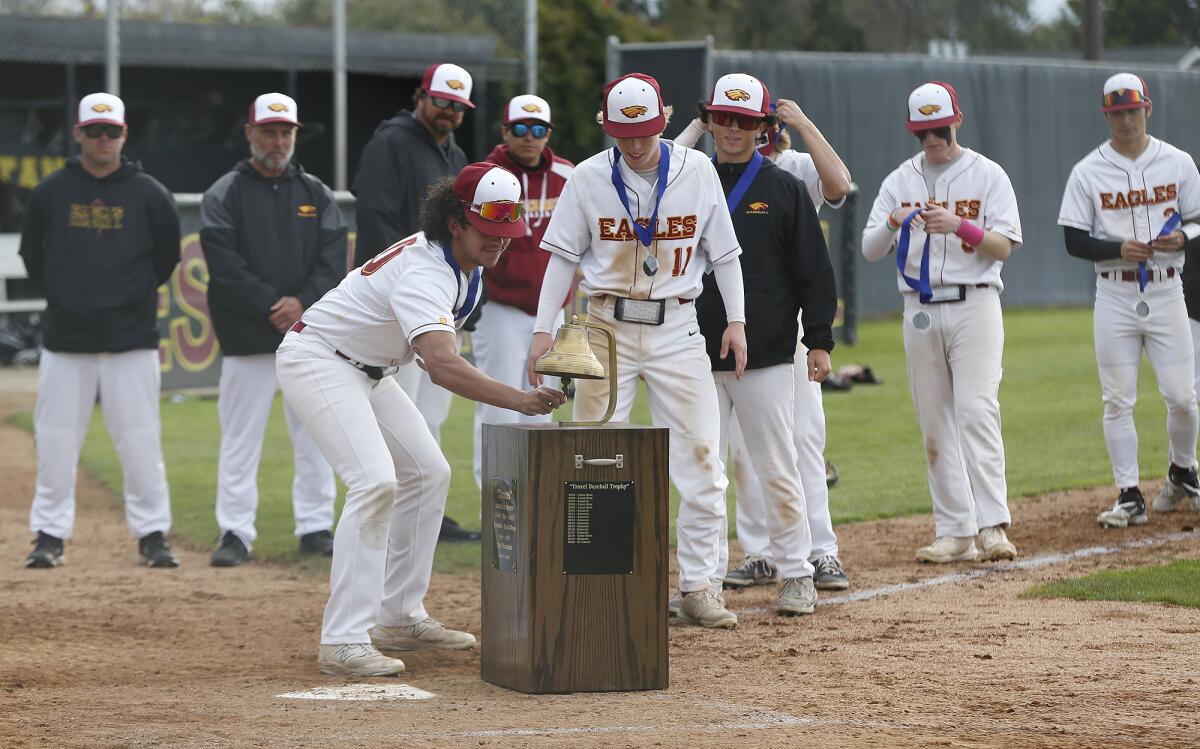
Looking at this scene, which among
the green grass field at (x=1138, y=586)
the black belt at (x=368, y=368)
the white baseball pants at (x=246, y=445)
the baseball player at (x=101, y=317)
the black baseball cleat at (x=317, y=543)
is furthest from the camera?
the black baseball cleat at (x=317, y=543)

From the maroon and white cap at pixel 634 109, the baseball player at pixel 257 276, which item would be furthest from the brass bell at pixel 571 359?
the baseball player at pixel 257 276

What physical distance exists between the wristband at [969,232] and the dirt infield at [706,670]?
1716 mm

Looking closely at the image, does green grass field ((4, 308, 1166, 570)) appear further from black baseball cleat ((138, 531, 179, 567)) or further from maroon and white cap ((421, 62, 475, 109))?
maroon and white cap ((421, 62, 475, 109))

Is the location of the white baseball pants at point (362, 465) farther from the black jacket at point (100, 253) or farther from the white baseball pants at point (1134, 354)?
the white baseball pants at point (1134, 354)

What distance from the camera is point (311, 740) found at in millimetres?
5383

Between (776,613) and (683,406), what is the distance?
1.14m

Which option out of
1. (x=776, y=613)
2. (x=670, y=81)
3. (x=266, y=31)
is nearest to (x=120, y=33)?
(x=266, y=31)

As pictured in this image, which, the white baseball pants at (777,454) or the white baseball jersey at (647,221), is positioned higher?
the white baseball jersey at (647,221)

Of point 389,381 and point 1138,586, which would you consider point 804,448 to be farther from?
point 389,381

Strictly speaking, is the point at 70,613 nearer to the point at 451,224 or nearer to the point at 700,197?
the point at 451,224

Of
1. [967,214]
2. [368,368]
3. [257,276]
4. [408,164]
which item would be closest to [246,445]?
[257,276]

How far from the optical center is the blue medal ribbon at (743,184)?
7676 mm

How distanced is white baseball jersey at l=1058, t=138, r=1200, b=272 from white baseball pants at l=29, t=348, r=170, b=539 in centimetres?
547

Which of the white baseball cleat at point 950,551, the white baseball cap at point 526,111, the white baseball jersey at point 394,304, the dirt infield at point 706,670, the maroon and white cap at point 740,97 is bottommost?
the dirt infield at point 706,670
